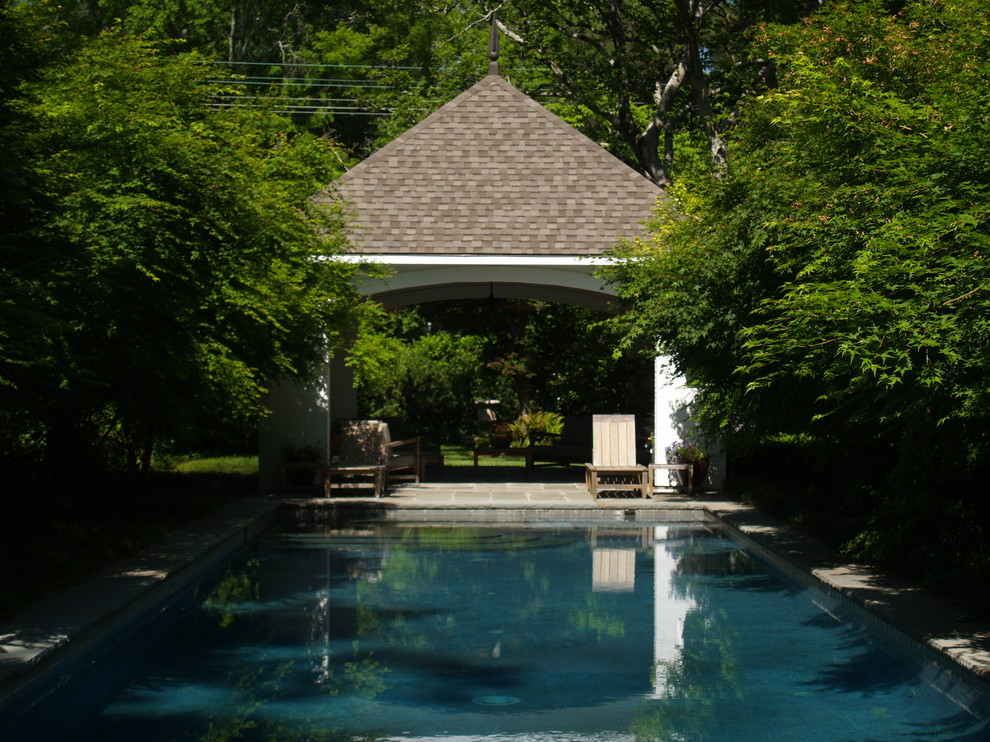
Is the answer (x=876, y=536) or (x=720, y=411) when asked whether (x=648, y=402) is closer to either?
(x=720, y=411)

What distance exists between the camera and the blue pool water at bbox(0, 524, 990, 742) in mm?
7016

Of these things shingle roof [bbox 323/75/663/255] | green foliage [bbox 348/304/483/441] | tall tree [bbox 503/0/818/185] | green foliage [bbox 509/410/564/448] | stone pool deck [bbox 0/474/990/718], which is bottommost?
stone pool deck [bbox 0/474/990/718]

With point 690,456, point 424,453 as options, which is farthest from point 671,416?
point 424,453

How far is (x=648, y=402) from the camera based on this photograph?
74.9ft

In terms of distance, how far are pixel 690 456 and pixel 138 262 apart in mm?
9747

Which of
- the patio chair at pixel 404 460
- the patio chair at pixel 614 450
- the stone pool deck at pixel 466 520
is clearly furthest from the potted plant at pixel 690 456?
the patio chair at pixel 404 460

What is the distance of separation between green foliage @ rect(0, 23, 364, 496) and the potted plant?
5334mm

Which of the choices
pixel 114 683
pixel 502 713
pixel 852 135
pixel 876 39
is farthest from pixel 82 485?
pixel 876 39

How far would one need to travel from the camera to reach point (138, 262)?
9.73 meters

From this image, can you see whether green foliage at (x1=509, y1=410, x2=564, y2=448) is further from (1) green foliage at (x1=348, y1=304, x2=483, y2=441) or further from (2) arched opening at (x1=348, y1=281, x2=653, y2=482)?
(1) green foliage at (x1=348, y1=304, x2=483, y2=441)

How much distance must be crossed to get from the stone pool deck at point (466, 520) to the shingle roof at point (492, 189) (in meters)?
3.69

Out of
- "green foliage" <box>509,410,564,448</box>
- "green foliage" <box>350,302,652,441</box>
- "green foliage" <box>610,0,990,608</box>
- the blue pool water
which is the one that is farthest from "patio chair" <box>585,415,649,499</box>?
"green foliage" <box>509,410,564,448</box>

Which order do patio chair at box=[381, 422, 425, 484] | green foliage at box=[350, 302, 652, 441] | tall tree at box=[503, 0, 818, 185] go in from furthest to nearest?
green foliage at box=[350, 302, 652, 441] → tall tree at box=[503, 0, 818, 185] → patio chair at box=[381, 422, 425, 484]

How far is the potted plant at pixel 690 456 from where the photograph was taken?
56.9 feet
